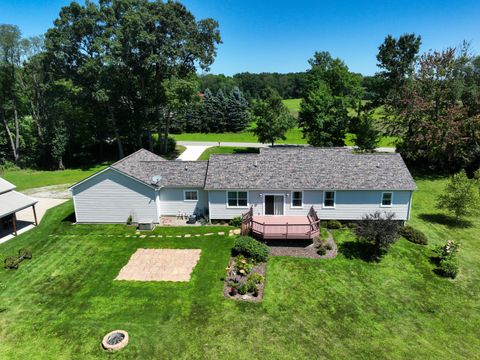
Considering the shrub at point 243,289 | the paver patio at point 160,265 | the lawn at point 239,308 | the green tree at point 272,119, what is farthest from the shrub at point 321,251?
the green tree at point 272,119

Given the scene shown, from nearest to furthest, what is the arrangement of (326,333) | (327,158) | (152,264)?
(326,333), (152,264), (327,158)

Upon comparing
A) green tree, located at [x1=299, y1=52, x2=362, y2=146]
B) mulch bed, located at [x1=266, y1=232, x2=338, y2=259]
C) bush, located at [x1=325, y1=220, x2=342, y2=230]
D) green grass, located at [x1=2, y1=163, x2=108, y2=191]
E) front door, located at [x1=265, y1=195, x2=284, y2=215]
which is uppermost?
green tree, located at [x1=299, y1=52, x2=362, y2=146]

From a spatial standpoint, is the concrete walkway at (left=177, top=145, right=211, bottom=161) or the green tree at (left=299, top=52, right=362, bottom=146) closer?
the green tree at (left=299, top=52, right=362, bottom=146)

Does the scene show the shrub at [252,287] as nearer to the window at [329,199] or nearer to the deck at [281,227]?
the deck at [281,227]

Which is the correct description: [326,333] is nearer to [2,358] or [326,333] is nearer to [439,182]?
[2,358]

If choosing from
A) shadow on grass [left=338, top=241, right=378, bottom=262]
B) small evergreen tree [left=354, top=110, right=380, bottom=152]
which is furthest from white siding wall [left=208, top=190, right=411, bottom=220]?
small evergreen tree [left=354, top=110, right=380, bottom=152]

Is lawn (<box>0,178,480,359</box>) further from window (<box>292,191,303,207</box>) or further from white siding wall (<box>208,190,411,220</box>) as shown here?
→ window (<box>292,191,303,207</box>)

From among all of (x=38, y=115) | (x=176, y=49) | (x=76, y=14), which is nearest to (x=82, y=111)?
(x=38, y=115)
